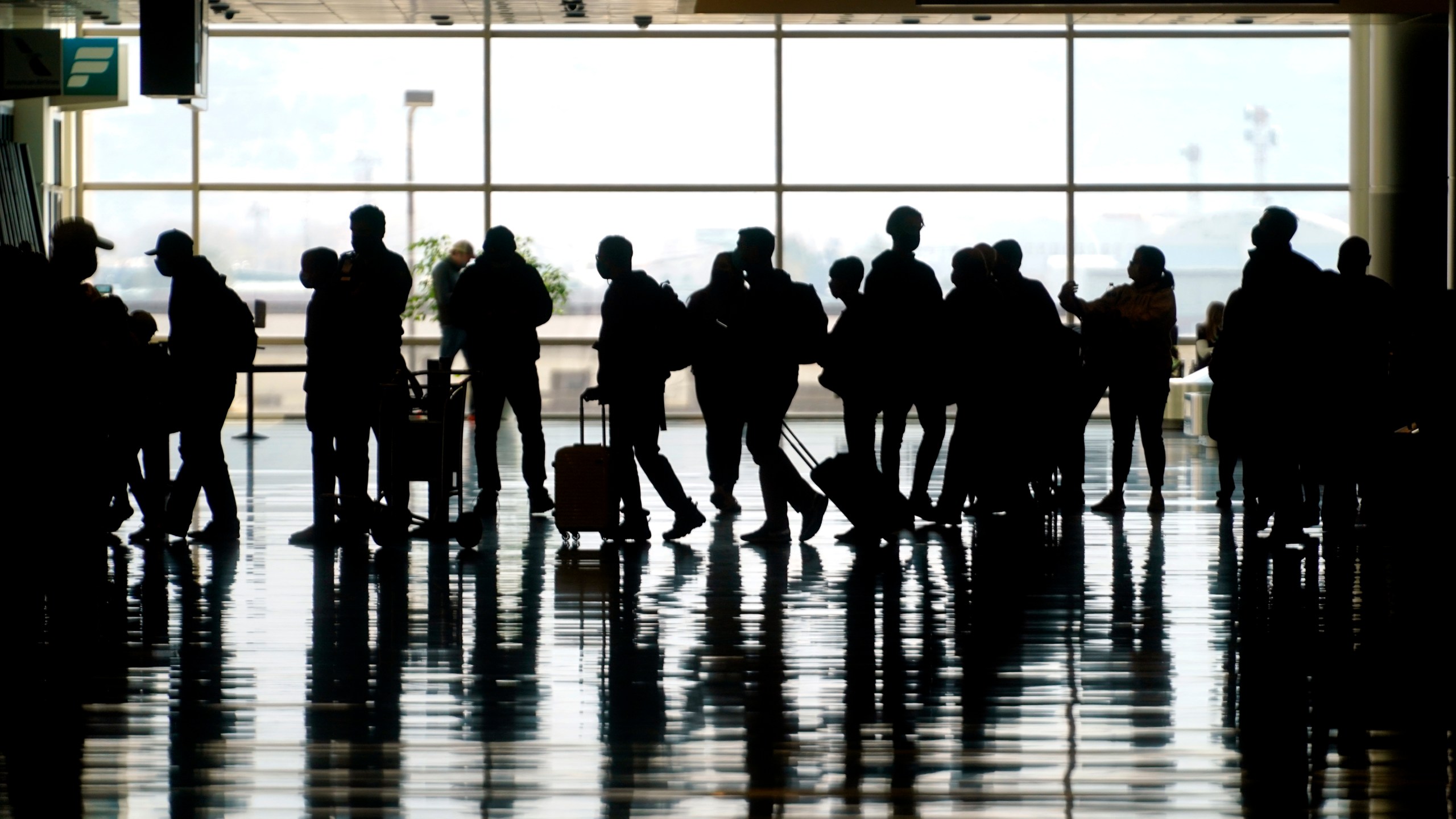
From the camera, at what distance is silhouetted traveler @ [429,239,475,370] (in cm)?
1398

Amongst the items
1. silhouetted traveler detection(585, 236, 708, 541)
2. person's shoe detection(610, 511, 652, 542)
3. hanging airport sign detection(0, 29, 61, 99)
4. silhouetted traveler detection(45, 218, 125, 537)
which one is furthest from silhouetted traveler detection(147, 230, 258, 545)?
hanging airport sign detection(0, 29, 61, 99)

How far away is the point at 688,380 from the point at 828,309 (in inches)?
64.3

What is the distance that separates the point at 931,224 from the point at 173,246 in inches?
447

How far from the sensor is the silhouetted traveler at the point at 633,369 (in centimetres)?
772

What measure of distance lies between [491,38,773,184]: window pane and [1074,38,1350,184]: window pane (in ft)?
11.0

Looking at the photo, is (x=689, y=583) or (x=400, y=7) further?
(x=400, y=7)

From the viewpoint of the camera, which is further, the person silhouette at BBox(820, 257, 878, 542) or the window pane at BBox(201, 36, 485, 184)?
the window pane at BBox(201, 36, 485, 184)

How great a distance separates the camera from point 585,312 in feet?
59.5

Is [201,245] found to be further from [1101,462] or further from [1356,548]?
[1356,548]

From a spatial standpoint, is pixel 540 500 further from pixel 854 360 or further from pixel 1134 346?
pixel 1134 346

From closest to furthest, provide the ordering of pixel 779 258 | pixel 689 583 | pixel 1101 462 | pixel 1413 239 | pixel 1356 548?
pixel 689 583, pixel 1356 548, pixel 1101 462, pixel 1413 239, pixel 779 258

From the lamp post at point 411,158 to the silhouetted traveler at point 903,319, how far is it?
1047 cm

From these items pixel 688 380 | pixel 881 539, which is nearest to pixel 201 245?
pixel 688 380

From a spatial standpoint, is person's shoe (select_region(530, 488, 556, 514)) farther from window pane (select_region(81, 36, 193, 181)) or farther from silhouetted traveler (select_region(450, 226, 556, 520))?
window pane (select_region(81, 36, 193, 181))
